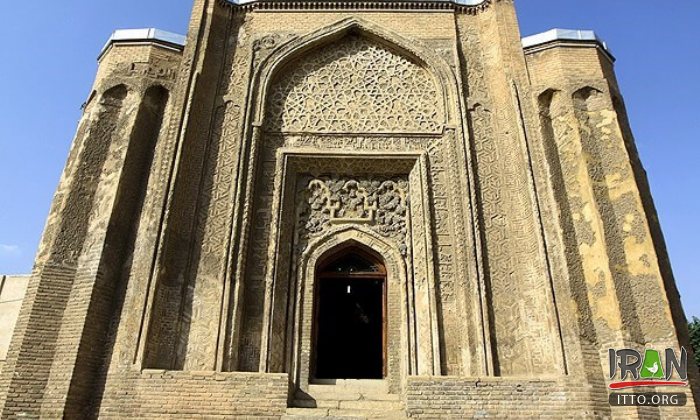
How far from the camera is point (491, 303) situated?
7180mm

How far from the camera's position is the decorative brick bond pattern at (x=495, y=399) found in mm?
5848

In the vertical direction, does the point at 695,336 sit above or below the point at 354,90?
below

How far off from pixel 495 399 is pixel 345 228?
323 centimetres

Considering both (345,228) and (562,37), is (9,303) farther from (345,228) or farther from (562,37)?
(562,37)

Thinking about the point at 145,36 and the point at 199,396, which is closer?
the point at 199,396

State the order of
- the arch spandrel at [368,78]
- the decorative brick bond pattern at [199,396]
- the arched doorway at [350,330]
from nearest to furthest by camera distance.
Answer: the decorative brick bond pattern at [199,396]
the arch spandrel at [368,78]
the arched doorway at [350,330]

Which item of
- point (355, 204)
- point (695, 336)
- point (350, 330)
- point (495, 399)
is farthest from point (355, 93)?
point (695, 336)

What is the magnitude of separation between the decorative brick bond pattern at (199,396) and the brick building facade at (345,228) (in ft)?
0.08

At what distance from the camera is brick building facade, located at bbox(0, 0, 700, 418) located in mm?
6328

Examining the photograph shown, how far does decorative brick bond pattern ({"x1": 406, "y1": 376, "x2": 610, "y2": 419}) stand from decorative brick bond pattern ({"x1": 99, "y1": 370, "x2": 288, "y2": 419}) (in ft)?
4.87

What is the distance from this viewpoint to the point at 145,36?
28.6 feet

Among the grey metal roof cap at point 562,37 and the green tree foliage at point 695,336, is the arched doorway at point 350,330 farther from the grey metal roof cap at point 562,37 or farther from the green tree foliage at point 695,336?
the green tree foliage at point 695,336

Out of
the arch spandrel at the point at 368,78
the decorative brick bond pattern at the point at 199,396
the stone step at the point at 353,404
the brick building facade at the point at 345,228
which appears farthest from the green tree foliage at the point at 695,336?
the decorative brick bond pattern at the point at 199,396

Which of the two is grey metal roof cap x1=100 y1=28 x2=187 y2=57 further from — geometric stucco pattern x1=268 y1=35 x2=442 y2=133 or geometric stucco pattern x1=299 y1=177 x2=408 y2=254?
geometric stucco pattern x1=299 y1=177 x2=408 y2=254
